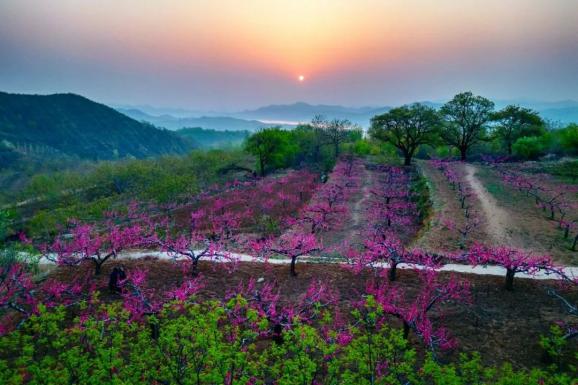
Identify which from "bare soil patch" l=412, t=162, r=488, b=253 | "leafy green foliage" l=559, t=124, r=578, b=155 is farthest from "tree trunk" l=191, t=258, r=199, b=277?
"leafy green foliage" l=559, t=124, r=578, b=155

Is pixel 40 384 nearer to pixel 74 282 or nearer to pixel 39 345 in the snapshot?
pixel 39 345

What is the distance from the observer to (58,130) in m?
170

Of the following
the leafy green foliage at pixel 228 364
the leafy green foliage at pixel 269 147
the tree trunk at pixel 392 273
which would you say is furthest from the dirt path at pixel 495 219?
the leafy green foliage at pixel 269 147

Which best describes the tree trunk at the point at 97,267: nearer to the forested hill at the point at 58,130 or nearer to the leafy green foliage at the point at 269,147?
the leafy green foliage at the point at 269,147

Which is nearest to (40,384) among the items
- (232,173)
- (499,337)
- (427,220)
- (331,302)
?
(331,302)

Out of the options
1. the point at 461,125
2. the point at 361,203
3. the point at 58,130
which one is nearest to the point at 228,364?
the point at 361,203

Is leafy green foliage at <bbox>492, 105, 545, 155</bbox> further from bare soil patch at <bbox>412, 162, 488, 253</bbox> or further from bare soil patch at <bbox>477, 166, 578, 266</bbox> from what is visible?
bare soil patch at <bbox>412, 162, 488, 253</bbox>

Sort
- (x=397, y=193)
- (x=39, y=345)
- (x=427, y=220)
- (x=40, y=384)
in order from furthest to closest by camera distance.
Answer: (x=397, y=193) < (x=427, y=220) < (x=39, y=345) < (x=40, y=384)

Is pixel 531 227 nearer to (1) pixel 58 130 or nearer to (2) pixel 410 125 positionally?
(2) pixel 410 125

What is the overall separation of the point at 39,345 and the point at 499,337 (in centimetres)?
1900

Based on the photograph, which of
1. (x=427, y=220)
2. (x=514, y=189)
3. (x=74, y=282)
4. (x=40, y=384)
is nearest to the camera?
(x=40, y=384)

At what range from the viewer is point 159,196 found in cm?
4181

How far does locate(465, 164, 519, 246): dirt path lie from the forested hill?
15617 centimetres

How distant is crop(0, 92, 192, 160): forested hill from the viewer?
151 m
